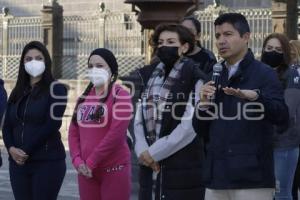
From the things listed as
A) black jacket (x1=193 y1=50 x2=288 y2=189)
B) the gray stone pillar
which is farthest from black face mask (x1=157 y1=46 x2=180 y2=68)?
the gray stone pillar

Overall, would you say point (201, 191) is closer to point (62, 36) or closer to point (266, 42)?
point (266, 42)

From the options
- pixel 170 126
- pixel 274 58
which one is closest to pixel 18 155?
pixel 170 126

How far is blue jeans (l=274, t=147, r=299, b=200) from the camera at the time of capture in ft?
23.1

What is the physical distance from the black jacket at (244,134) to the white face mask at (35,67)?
206cm

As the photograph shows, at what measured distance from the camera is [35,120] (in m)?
6.57

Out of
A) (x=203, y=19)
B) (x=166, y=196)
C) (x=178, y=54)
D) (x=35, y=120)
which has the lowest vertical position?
(x=166, y=196)

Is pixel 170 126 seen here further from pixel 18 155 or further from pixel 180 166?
pixel 18 155

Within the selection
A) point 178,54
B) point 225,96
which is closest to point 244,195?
point 225,96

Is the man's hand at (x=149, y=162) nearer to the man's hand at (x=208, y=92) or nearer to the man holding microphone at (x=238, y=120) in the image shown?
the man holding microphone at (x=238, y=120)

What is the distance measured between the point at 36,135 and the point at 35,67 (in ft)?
2.05

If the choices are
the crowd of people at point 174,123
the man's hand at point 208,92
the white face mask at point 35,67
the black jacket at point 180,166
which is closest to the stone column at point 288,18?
the crowd of people at point 174,123

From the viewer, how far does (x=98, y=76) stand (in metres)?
6.32

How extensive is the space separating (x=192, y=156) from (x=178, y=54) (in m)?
0.81

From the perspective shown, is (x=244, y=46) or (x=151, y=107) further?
(x=151, y=107)
